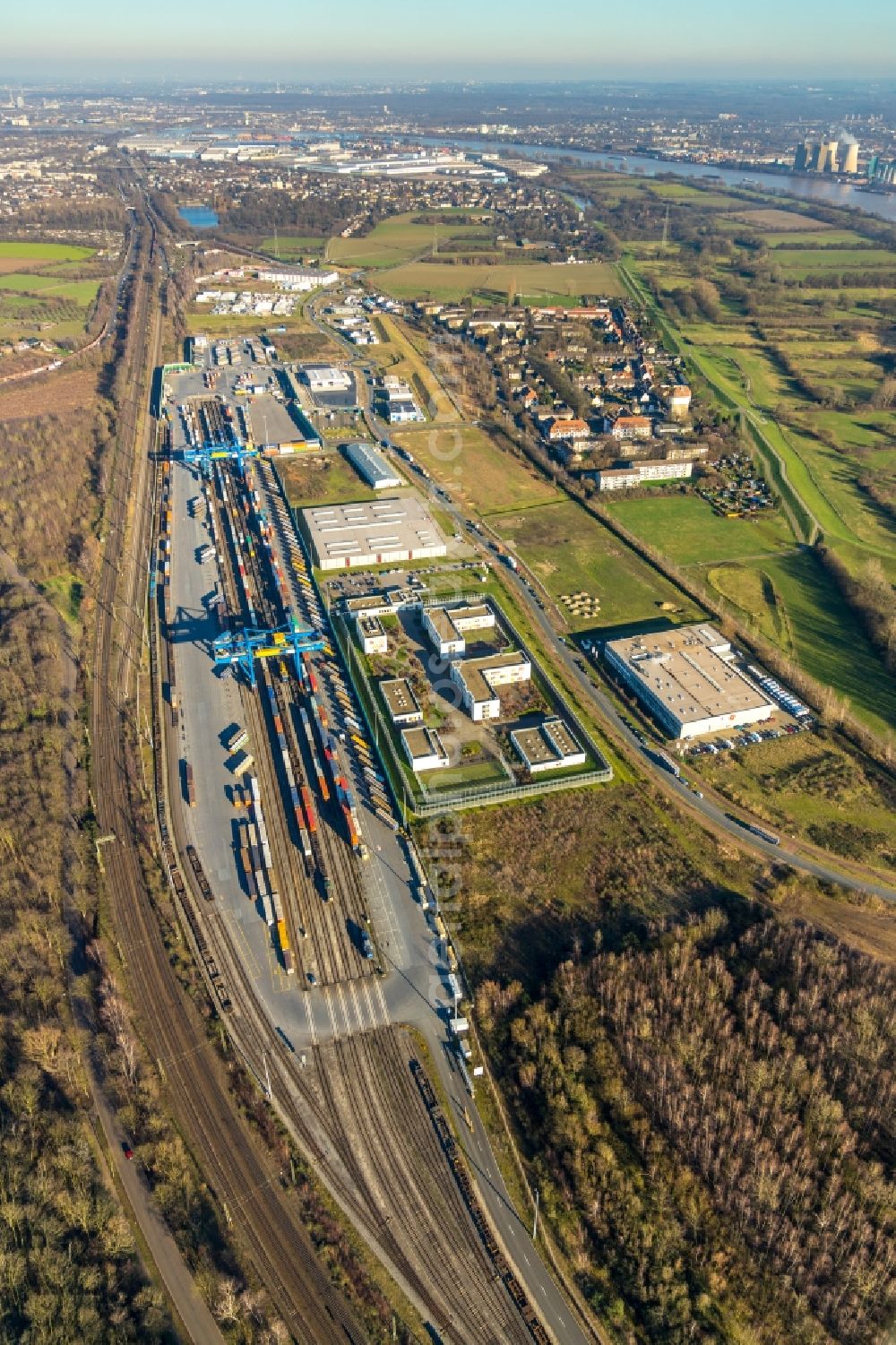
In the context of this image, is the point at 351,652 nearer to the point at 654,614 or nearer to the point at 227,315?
the point at 654,614

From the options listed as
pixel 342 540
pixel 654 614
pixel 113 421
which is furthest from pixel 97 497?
pixel 654 614

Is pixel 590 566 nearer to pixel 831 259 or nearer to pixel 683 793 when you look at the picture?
pixel 683 793

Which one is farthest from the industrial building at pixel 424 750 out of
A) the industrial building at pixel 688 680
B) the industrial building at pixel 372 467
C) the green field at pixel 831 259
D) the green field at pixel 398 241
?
the green field at pixel 831 259

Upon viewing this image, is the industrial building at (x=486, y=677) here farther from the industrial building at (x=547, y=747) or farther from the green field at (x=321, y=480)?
the green field at (x=321, y=480)

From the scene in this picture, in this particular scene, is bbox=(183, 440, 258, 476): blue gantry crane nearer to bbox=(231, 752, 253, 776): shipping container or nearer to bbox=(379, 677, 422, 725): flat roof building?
bbox=(379, 677, 422, 725): flat roof building

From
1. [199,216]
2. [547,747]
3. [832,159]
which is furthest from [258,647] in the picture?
[832,159]

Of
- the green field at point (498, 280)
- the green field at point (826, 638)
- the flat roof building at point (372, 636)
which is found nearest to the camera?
the green field at point (826, 638)

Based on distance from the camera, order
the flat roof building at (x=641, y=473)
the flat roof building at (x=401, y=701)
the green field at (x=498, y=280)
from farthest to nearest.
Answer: the green field at (x=498, y=280)
the flat roof building at (x=641, y=473)
the flat roof building at (x=401, y=701)
